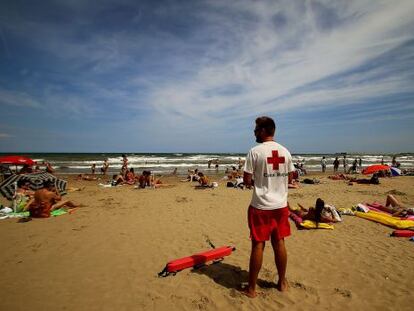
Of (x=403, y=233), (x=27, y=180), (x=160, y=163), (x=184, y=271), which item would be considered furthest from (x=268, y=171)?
(x=160, y=163)

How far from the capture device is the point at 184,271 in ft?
14.2

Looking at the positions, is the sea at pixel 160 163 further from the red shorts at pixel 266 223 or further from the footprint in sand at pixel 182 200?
the red shorts at pixel 266 223

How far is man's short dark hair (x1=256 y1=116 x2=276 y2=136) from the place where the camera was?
3.40 m

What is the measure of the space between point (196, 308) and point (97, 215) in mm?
6008

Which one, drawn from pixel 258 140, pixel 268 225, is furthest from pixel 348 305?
pixel 258 140

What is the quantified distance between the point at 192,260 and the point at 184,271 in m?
0.22

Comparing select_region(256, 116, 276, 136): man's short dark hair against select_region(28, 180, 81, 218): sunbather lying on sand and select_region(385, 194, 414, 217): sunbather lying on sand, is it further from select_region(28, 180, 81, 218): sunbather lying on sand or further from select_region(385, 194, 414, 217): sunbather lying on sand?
select_region(28, 180, 81, 218): sunbather lying on sand

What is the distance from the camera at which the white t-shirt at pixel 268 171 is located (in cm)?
329

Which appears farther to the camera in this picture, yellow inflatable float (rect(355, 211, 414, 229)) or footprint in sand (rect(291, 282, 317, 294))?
yellow inflatable float (rect(355, 211, 414, 229))

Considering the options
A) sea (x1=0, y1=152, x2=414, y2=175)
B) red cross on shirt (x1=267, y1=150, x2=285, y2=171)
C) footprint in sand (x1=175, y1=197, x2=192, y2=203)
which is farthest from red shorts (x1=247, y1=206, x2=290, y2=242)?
sea (x1=0, y1=152, x2=414, y2=175)

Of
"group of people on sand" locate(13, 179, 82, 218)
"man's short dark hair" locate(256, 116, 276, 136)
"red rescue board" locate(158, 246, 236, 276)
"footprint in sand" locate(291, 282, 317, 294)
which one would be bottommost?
"footprint in sand" locate(291, 282, 317, 294)

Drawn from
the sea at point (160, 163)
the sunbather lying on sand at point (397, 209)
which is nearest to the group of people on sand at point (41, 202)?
the sunbather lying on sand at point (397, 209)

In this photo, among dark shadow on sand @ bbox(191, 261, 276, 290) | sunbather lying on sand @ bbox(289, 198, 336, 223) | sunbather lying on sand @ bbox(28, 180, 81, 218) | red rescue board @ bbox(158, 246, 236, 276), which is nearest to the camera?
dark shadow on sand @ bbox(191, 261, 276, 290)

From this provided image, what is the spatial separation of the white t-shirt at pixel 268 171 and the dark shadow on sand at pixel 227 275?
1346 mm
